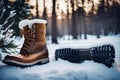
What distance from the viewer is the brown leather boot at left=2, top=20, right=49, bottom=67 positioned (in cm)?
277

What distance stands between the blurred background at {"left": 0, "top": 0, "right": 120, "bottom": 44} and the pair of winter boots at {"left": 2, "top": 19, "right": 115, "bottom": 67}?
2.13ft

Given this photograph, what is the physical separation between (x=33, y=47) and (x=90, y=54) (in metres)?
0.77

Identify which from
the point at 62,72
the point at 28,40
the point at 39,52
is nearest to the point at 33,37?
the point at 28,40

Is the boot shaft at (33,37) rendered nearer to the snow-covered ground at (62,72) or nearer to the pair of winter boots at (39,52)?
the pair of winter boots at (39,52)

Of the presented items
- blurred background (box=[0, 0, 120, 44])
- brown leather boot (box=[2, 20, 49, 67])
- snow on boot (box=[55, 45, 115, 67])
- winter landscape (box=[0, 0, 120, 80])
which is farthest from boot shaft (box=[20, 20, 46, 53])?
A: blurred background (box=[0, 0, 120, 44])

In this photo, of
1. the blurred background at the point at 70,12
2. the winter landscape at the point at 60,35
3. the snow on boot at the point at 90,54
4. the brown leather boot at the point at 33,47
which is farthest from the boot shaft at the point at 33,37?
the blurred background at the point at 70,12

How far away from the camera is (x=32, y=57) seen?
280 cm

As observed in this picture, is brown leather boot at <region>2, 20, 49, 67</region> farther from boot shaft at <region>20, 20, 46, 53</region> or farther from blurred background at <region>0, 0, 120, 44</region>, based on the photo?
blurred background at <region>0, 0, 120, 44</region>

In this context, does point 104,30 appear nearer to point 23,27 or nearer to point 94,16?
point 94,16

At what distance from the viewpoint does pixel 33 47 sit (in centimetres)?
285

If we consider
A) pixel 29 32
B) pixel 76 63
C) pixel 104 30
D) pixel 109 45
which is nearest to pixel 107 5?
pixel 104 30

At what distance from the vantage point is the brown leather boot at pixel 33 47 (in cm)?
277

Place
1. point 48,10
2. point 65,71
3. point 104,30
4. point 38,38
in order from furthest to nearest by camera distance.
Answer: point 104,30 → point 48,10 → point 38,38 → point 65,71

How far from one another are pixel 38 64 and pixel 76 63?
494 mm
